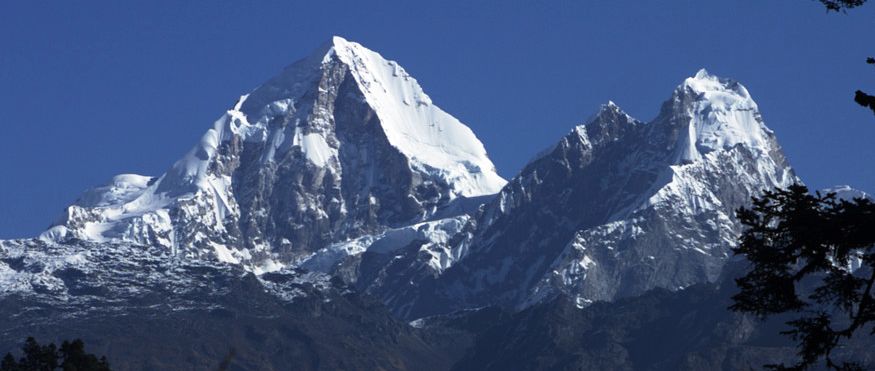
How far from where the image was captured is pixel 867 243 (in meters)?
31.7

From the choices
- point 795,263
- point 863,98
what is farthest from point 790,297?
point 863,98

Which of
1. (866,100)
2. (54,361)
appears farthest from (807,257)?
(54,361)

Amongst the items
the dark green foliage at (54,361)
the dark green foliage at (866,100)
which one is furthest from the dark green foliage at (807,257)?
the dark green foliage at (54,361)

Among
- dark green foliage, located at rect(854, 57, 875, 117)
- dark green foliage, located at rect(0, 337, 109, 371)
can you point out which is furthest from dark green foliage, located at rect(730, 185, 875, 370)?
dark green foliage, located at rect(0, 337, 109, 371)

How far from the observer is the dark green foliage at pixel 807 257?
104 ft

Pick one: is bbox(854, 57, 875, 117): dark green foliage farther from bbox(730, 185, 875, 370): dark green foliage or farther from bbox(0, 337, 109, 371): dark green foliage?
bbox(0, 337, 109, 371): dark green foliage

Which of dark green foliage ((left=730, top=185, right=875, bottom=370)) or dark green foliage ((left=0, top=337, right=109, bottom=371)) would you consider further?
dark green foliage ((left=0, top=337, right=109, bottom=371))

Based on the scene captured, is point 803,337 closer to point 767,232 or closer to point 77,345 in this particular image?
point 767,232

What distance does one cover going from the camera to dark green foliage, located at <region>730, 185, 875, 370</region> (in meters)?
31.6

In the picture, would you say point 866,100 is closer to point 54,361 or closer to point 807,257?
point 807,257

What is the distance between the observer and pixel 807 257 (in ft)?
106

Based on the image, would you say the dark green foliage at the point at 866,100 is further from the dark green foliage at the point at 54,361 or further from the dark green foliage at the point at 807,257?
the dark green foliage at the point at 54,361

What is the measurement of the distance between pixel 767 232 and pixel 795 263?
98 cm

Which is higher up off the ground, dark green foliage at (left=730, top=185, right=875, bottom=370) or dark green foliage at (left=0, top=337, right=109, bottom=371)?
dark green foliage at (left=0, top=337, right=109, bottom=371)
